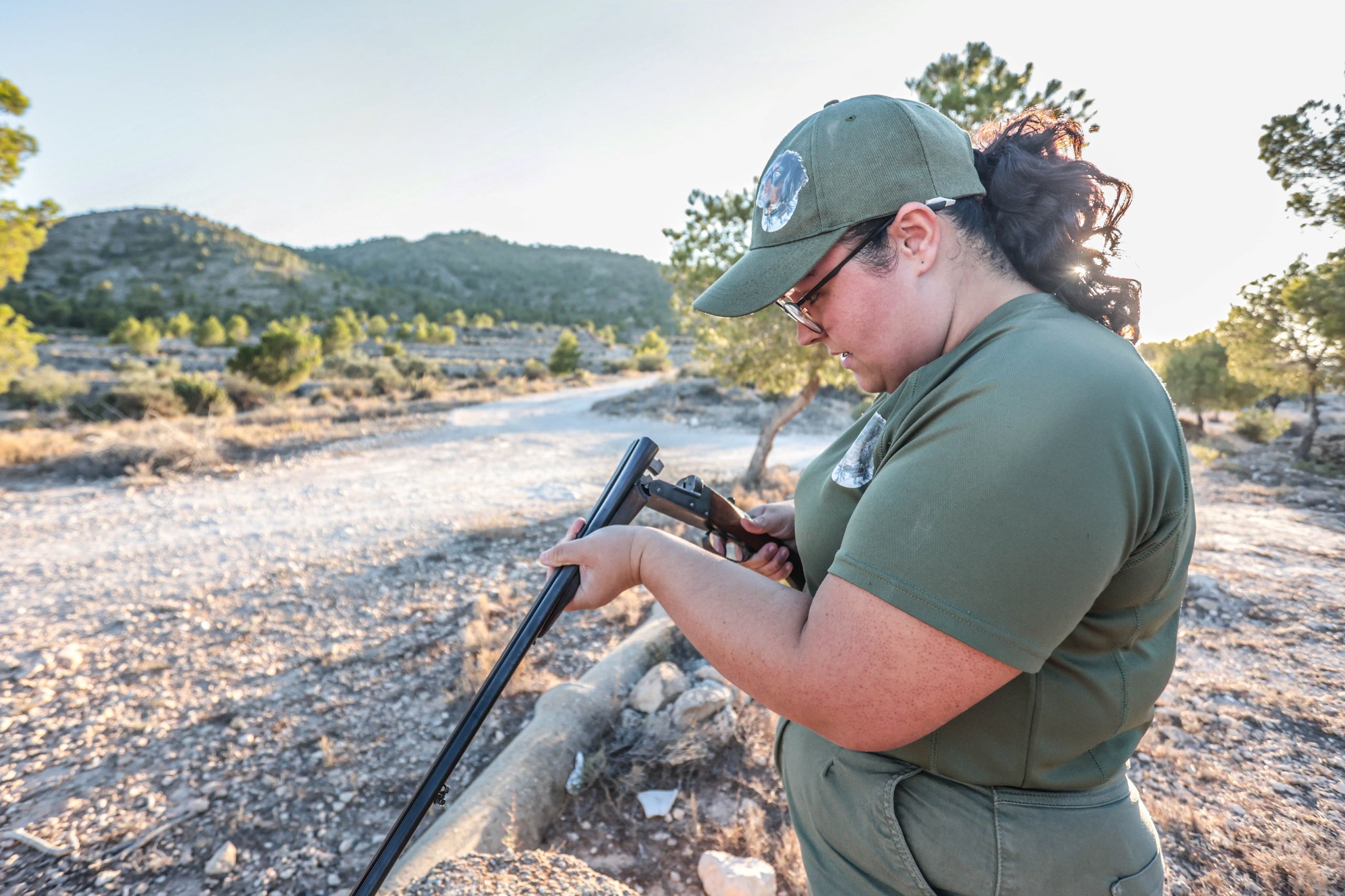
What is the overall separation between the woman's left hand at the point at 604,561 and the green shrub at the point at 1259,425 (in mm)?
23039

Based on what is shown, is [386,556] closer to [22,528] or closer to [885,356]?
[22,528]

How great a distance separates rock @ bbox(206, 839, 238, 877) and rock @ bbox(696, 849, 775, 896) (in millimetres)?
2013

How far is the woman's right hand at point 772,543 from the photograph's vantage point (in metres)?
1.80

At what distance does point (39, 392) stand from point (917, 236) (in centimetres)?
2545

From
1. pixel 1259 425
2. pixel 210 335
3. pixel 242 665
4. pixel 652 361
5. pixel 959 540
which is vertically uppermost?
pixel 210 335

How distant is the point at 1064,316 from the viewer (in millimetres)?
988

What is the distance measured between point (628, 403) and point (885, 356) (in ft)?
64.7

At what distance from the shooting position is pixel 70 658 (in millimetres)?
4066

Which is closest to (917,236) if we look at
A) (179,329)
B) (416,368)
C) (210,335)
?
(416,368)

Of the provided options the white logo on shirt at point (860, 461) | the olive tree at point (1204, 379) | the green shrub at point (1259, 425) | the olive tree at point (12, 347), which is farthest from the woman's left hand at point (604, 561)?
the olive tree at point (1204, 379)

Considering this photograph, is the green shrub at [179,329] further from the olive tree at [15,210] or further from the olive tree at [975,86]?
the olive tree at [975,86]

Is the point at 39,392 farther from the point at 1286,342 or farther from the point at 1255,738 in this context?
the point at 1286,342

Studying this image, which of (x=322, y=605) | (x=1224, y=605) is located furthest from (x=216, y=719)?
(x=1224, y=605)

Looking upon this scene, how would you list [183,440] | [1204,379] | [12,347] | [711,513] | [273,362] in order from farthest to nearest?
1. [1204,379]
2. [273,362]
3. [12,347]
4. [183,440]
5. [711,513]
